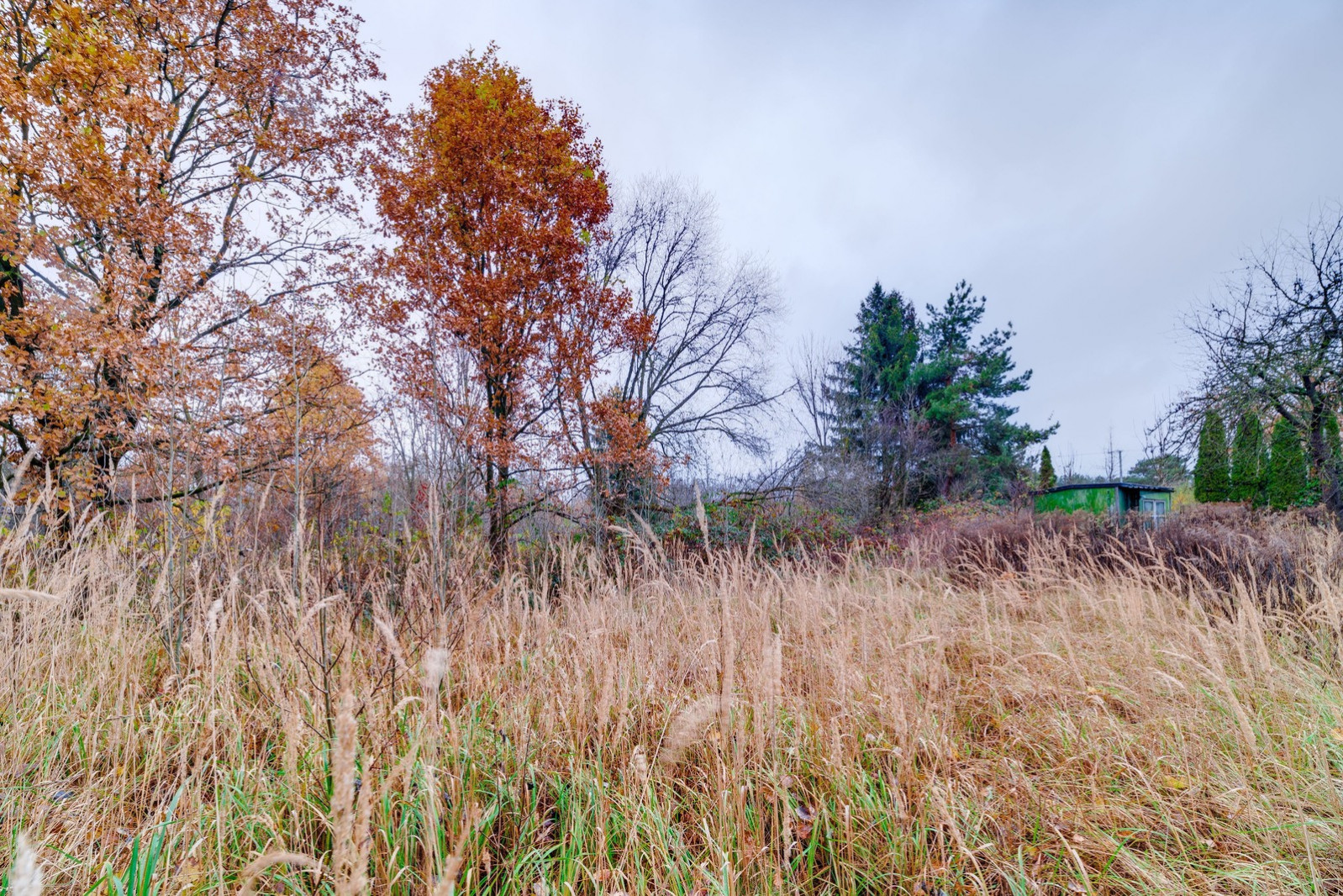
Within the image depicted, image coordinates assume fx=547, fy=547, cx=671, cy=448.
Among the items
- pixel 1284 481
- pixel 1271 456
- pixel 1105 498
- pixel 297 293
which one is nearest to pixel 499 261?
pixel 297 293

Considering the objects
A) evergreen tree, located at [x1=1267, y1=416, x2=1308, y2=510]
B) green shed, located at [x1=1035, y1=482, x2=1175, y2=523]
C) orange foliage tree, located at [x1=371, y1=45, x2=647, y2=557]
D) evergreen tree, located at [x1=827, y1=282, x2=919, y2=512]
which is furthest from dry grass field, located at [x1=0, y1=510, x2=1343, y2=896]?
green shed, located at [x1=1035, y1=482, x2=1175, y2=523]

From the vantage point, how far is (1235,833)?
2012 mm

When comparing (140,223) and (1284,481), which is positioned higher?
(140,223)

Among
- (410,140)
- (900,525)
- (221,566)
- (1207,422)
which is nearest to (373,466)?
(410,140)

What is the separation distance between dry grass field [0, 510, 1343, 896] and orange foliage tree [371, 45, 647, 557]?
179 inches

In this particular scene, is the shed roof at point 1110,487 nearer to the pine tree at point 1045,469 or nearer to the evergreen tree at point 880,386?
the pine tree at point 1045,469

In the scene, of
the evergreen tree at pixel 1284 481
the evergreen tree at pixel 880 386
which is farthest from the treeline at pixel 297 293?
the evergreen tree at pixel 1284 481

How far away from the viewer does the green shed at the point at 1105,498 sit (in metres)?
18.9

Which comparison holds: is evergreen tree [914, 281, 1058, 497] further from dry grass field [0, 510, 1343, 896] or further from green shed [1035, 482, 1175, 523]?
dry grass field [0, 510, 1343, 896]

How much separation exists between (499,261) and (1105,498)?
69.8ft

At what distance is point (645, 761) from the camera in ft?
6.56

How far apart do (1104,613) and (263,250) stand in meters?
10.9

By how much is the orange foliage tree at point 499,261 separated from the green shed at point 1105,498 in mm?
17931

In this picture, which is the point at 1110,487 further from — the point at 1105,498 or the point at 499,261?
the point at 499,261
